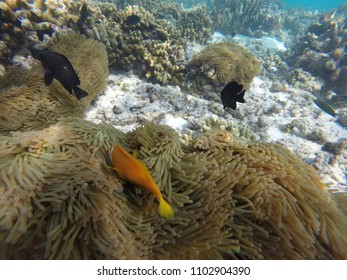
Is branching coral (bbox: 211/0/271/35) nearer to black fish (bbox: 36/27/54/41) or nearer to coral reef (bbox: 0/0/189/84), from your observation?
coral reef (bbox: 0/0/189/84)

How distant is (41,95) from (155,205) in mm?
2505

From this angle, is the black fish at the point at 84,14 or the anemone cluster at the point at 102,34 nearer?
the anemone cluster at the point at 102,34

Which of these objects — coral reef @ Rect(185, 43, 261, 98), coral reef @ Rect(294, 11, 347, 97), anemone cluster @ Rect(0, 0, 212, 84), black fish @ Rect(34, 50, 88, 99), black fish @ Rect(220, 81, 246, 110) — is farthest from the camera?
coral reef @ Rect(294, 11, 347, 97)

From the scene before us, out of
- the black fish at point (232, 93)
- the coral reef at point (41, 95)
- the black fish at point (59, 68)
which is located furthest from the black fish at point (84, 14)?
the black fish at point (232, 93)

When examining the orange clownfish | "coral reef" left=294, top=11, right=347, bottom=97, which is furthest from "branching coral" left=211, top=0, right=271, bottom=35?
the orange clownfish

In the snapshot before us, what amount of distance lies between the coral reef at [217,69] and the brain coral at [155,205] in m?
3.45

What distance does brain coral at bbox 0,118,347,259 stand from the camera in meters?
1.81

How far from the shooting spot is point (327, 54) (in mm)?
10234

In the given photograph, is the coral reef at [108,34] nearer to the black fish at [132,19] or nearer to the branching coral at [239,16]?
the black fish at [132,19]

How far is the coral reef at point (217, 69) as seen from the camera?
5711 mm

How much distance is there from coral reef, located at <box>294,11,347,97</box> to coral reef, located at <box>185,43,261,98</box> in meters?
5.51

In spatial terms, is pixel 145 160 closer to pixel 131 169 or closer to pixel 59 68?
pixel 131 169

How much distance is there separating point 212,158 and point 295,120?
13.8 feet

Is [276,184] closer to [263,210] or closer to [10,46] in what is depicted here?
[263,210]
